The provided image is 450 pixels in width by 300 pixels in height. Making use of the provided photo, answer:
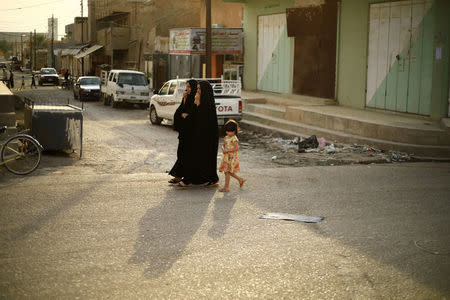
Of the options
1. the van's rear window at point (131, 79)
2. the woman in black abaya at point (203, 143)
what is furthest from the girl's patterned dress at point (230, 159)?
the van's rear window at point (131, 79)

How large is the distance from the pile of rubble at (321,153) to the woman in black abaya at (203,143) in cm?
322

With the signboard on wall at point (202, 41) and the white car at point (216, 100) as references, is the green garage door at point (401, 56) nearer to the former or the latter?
the white car at point (216, 100)

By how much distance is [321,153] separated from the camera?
1332 centimetres

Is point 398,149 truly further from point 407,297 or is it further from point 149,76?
point 149,76

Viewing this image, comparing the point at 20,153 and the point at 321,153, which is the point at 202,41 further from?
the point at 20,153

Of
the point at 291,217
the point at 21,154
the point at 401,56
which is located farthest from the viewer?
the point at 401,56

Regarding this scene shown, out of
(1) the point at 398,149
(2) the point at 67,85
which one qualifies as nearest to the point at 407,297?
(1) the point at 398,149

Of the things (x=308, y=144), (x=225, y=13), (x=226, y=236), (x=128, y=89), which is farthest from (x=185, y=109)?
(x=225, y=13)

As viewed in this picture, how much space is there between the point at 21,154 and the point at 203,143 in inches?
136

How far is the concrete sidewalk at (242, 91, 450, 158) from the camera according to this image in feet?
42.2

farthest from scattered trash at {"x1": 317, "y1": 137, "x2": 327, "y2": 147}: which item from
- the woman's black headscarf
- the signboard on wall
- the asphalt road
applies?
the signboard on wall

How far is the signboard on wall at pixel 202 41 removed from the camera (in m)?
27.4

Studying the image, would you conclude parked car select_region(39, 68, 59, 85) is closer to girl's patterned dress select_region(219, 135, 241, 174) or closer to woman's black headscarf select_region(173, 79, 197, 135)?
→ woman's black headscarf select_region(173, 79, 197, 135)

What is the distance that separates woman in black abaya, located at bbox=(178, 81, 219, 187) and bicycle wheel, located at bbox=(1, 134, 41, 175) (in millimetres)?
3036
